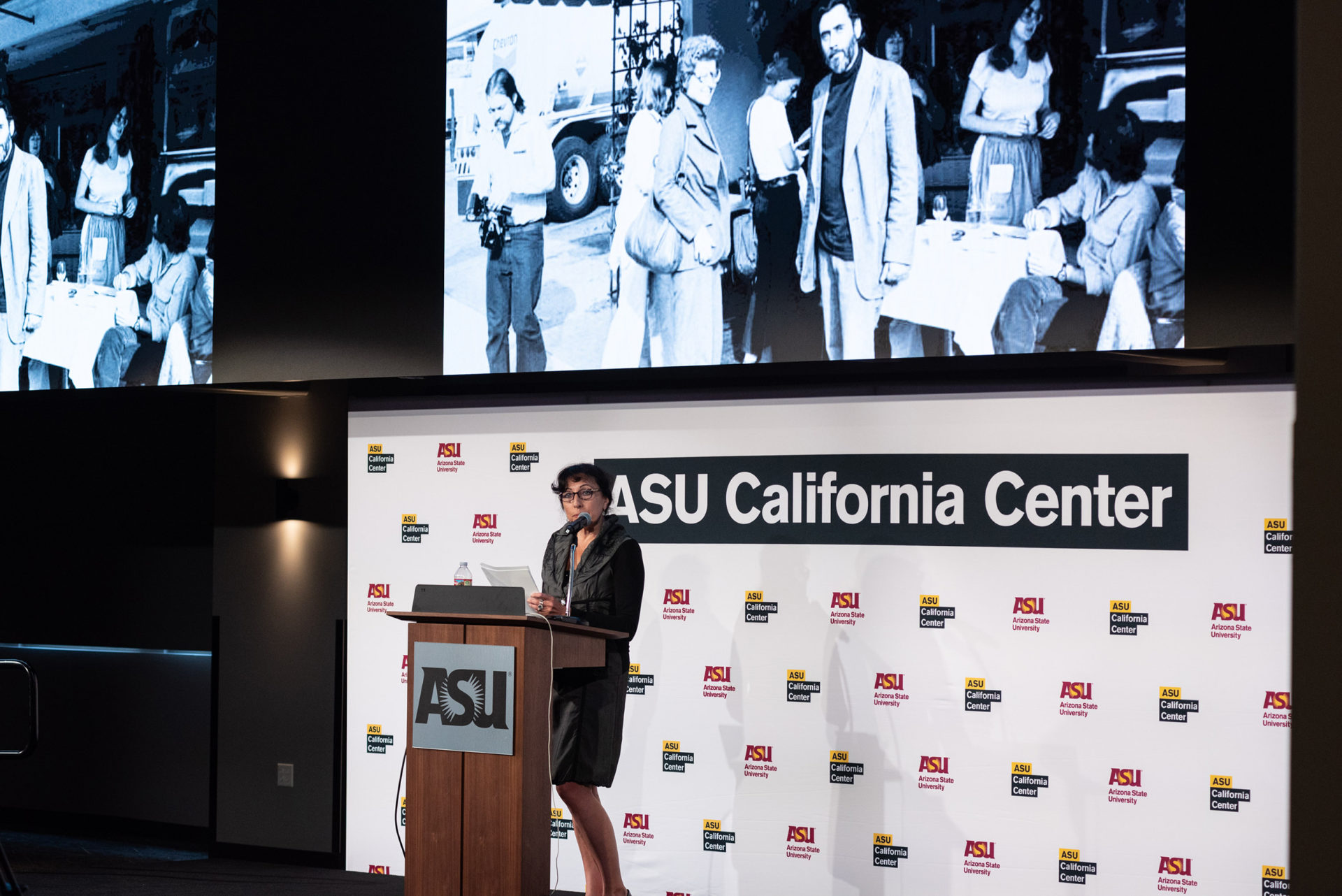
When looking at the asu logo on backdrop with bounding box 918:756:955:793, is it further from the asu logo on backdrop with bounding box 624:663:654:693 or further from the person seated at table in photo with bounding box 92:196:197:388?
the person seated at table in photo with bounding box 92:196:197:388

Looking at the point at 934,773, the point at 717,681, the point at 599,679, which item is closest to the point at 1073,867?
the point at 934,773

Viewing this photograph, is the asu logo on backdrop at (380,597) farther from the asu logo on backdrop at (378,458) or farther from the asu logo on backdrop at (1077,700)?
the asu logo on backdrop at (1077,700)

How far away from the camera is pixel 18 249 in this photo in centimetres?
711

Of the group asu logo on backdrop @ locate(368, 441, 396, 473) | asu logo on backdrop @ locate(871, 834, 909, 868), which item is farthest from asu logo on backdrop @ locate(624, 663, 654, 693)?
asu logo on backdrop @ locate(368, 441, 396, 473)

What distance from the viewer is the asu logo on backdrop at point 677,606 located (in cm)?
558

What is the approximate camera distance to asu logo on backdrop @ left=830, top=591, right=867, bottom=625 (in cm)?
532

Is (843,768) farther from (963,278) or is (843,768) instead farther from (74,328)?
(74,328)

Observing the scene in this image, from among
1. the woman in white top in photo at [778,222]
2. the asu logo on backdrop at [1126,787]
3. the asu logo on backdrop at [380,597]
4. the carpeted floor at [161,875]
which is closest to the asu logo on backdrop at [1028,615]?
the asu logo on backdrop at [1126,787]

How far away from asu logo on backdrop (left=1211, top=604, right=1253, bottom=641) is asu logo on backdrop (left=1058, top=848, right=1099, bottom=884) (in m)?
1.06

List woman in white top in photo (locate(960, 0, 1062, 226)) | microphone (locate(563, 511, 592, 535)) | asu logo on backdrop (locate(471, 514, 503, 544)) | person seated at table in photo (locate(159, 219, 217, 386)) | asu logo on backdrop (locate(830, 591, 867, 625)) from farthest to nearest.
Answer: person seated at table in photo (locate(159, 219, 217, 386))
asu logo on backdrop (locate(471, 514, 503, 544))
asu logo on backdrop (locate(830, 591, 867, 625))
woman in white top in photo (locate(960, 0, 1062, 226))
microphone (locate(563, 511, 592, 535))

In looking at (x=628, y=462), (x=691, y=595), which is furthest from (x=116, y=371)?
(x=691, y=595)

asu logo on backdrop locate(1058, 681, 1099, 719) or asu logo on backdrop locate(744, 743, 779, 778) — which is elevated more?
asu logo on backdrop locate(1058, 681, 1099, 719)

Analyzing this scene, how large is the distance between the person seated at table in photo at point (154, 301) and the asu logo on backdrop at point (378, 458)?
143 cm

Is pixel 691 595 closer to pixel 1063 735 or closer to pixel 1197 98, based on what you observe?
pixel 1063 735
